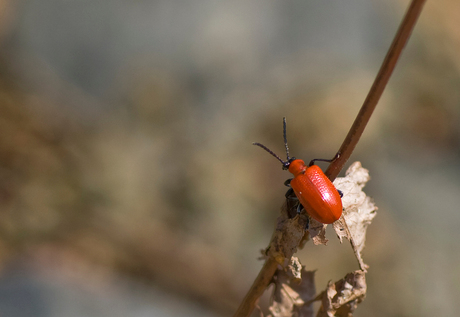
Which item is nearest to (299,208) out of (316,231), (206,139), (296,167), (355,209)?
(316,231)

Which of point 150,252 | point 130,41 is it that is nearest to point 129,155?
point 150,252

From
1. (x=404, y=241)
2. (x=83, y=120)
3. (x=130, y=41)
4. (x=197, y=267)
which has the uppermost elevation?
(x=130, y=41)

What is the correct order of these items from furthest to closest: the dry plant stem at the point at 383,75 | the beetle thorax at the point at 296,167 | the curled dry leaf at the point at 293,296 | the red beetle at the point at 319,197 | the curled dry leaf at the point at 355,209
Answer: the beetle thorax at the point at 296,167
the curled dry leaf at the point at 293,296
the curled dry leaf at the point at 355,209
the red beetle at the point at 319,197
the dry plant stem at the point at 383,75

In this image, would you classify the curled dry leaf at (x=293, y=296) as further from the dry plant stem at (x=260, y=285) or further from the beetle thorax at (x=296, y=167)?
the beetle thorax at (x=296, y=167)

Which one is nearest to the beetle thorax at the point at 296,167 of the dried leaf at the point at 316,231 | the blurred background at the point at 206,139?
the dried leaf at the point at 316,231

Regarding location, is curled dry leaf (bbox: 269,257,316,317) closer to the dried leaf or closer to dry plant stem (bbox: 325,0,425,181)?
the dried leaf

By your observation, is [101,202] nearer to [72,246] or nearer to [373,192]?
[72,246]
